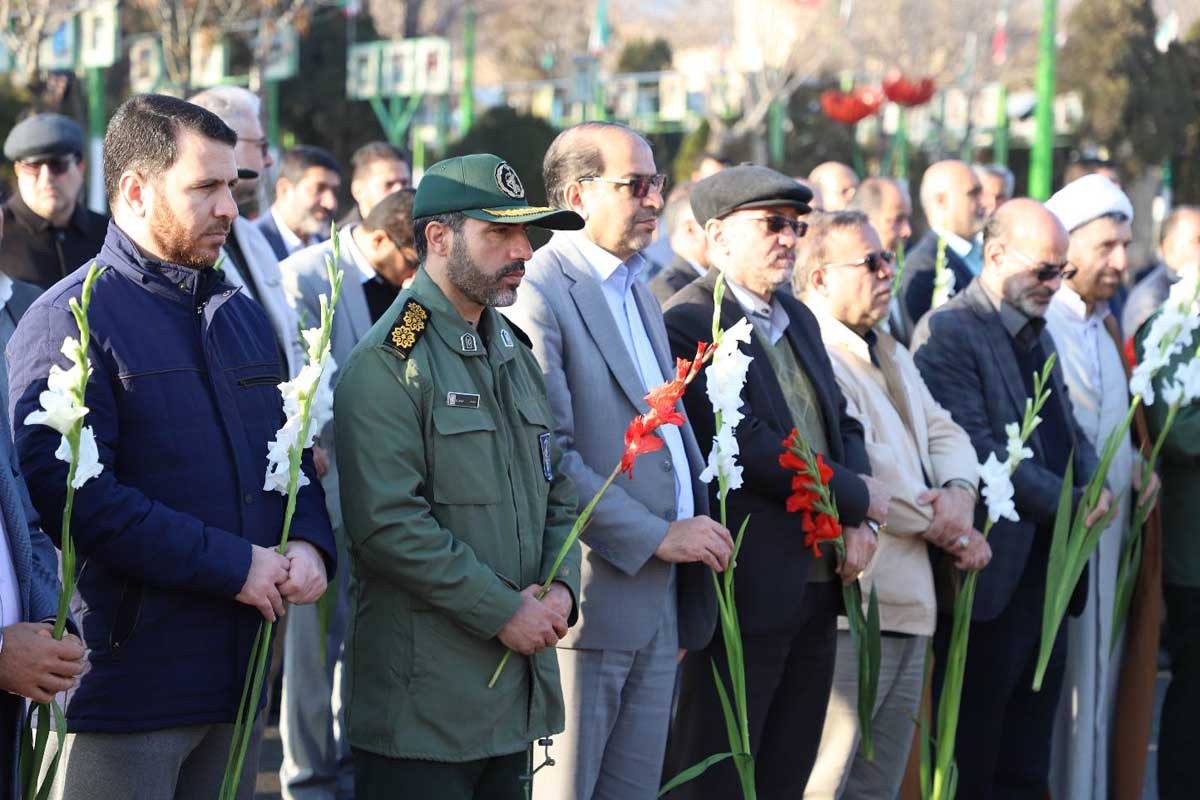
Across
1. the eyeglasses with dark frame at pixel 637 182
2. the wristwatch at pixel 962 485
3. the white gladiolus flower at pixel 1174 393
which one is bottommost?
the wristwatch at pixel 962 485

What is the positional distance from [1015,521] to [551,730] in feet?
7.33

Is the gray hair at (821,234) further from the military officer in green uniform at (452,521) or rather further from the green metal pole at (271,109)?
the green metal pole at (271,109)

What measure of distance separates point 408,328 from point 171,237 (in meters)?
0.57

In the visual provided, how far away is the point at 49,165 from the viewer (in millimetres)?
6297

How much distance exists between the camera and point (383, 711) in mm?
3703

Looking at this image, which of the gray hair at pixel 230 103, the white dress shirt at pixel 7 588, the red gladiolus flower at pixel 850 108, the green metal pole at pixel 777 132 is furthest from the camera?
the green metal pole at pixel 777 132

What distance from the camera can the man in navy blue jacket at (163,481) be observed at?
3.34 metres

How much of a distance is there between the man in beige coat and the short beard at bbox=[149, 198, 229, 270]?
2404mm

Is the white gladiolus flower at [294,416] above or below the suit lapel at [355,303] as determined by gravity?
below

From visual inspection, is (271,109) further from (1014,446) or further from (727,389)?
(727,389)

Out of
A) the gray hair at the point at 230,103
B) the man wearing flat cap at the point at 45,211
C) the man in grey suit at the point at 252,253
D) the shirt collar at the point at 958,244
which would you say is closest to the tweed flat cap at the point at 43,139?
the man wearing flat cap at the point at 45,211

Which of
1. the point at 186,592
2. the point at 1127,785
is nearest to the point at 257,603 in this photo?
the point at 186,592

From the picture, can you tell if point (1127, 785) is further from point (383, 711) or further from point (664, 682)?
point (383, 711)

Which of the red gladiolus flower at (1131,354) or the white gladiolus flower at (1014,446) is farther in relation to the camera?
the red gladiolus flower at (1131,354)
